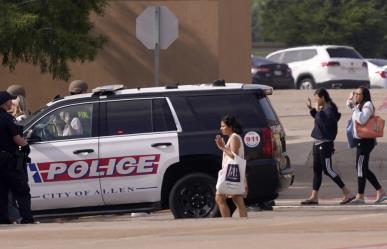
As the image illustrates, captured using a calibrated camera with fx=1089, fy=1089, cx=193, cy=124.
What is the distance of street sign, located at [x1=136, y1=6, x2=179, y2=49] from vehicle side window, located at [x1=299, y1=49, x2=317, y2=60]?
19.1 meters

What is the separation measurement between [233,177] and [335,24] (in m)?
47.2

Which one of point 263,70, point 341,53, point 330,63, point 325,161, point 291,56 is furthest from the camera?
point 291,56

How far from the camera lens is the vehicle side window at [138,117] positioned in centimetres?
1410

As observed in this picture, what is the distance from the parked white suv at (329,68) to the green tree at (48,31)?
1824 centimetres

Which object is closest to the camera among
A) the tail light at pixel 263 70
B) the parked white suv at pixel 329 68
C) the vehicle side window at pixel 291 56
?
the parked white suv at pixel 329 68

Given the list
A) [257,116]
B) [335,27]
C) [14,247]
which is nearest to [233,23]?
[257,116]

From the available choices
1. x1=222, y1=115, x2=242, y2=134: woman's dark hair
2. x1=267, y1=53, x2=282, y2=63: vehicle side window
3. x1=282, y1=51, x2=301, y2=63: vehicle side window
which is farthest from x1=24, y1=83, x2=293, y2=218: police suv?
x1=267, y1=53, x2=282, y2=63: vehicle side window

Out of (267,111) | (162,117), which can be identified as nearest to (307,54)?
(267,111)

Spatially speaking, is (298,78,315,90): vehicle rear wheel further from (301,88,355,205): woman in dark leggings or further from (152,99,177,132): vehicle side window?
(152,99,177,132): vehicle side window


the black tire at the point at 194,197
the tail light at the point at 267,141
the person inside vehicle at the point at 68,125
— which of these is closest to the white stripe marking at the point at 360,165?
the tail light at the point at 267,141

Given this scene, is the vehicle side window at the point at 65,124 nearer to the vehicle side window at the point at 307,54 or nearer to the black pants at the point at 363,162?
the black pants at the point at 363,162

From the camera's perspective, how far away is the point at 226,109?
14109 mm

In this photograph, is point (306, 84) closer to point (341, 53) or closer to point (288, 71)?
point (288, 71)

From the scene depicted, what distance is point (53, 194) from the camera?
14.1 metres
